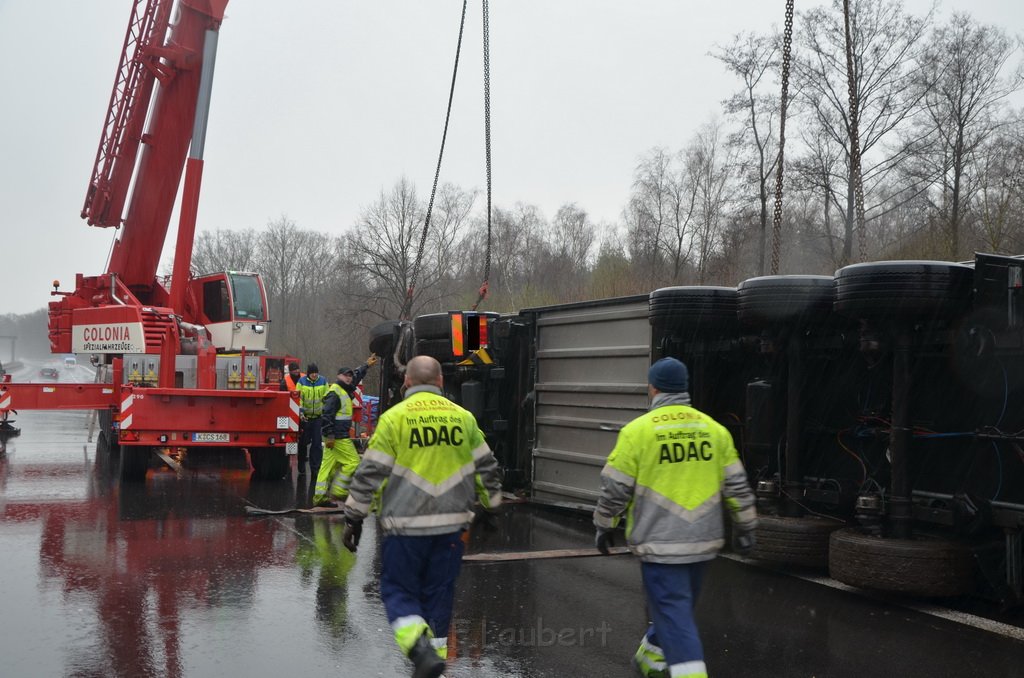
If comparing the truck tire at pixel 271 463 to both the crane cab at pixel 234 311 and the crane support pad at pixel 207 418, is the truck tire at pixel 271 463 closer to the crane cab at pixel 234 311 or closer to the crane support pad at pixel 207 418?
the crane support pad at pixel 207 418

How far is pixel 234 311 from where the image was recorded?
16344 millimetres

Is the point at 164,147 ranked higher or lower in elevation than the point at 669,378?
higher

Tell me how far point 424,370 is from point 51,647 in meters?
2.73

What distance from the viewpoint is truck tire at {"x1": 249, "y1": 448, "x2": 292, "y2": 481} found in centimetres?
1407

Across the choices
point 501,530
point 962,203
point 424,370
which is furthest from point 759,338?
point 962,203

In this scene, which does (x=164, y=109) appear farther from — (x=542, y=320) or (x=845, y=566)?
(x=845, y=566)

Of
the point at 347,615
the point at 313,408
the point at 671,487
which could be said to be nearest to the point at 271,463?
the point at 313,408

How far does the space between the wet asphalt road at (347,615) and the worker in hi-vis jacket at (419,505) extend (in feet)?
2.17

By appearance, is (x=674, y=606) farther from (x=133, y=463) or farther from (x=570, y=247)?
(x=570, y=247)

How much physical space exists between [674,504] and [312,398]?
10.1 metres

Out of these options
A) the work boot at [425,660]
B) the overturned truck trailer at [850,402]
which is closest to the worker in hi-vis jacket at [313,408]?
the overturned truck trailer at [850,402]

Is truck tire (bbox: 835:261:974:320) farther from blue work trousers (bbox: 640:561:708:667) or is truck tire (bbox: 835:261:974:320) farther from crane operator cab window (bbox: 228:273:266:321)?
crane operator cab window (bbox: 228:273:266:321)

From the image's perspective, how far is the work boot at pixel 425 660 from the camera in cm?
452

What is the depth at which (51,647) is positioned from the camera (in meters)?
5.52
